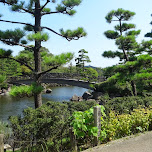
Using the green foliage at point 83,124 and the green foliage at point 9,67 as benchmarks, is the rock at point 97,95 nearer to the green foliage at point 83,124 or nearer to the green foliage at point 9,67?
the green foliage at point 83,124

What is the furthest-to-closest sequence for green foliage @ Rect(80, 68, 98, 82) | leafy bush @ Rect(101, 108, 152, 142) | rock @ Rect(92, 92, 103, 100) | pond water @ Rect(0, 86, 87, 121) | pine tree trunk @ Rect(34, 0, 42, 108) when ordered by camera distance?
green foliage @ Rect(80, 68, 98, 82)
rock @ Rect(92, 92, 103, 100)
pond water @ Rect(0, 86, 87, 121)
pine tree trunk @ Rect(34, 0, 42, 108)
leafy bush @ Rect(101, 108, 152, 142)

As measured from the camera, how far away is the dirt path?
3166mm

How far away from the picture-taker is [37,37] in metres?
4.61

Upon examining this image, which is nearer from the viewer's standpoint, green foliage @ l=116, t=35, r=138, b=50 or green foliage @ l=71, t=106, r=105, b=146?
green foliage @ l=71, t=106, r=105, b=146

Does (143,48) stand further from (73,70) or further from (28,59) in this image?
(73,70)

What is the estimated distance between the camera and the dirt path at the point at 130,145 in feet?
10.4

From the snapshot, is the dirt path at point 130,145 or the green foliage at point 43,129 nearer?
→ the dirt path at point 130,145

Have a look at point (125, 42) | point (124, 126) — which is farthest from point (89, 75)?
point (124, 126)

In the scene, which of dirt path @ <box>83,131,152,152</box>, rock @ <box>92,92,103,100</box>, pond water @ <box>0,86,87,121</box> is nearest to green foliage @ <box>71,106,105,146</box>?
dirt path @ <box>83,131,152,152</box>

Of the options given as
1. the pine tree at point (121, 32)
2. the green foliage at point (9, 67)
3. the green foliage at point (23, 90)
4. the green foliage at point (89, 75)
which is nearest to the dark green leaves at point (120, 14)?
the pine tree at point (121, 32)

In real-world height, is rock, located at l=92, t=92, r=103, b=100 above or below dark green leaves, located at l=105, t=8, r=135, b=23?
below

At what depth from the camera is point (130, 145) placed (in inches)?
131

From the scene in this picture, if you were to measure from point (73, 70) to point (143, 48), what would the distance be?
69.4ft

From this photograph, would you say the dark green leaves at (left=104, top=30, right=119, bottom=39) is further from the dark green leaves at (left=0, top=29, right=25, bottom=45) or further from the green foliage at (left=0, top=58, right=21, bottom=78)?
the green foliage at (left=0, top=58, right=21, bottom=78)
